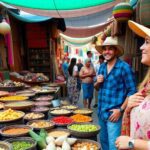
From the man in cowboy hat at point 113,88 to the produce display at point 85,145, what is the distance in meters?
0.48

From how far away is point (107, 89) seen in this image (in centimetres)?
305

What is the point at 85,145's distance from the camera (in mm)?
2494

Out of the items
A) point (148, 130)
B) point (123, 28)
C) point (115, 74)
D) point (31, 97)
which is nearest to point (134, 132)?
point (148, 130)

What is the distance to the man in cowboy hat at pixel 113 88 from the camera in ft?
9.64

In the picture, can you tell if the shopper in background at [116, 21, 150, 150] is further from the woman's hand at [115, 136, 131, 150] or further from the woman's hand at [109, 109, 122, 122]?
the woman's hand at [109, 109, 122, 122]

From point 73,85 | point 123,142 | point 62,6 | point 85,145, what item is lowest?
point 73,85

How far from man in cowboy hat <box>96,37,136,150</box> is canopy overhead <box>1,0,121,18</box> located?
2.26m

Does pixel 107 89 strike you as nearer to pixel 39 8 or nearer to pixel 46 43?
pixel 39 8

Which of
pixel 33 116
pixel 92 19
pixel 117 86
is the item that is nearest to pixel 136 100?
pixel 117 86

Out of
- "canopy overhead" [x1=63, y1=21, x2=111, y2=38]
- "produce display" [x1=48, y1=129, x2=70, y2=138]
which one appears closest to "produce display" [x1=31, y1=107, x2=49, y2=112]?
"produce display" [x1=48, y1=129, x2=70, y2=138]

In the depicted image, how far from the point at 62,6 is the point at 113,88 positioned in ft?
9.49

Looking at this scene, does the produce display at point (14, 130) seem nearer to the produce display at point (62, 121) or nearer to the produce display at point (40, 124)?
the produce display at point (40, 124)

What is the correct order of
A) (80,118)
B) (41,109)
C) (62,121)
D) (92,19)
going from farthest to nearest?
(92,19)
(41,109)
(80,118)
(62,121)

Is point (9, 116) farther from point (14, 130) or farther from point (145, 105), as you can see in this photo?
point (145, 105)
